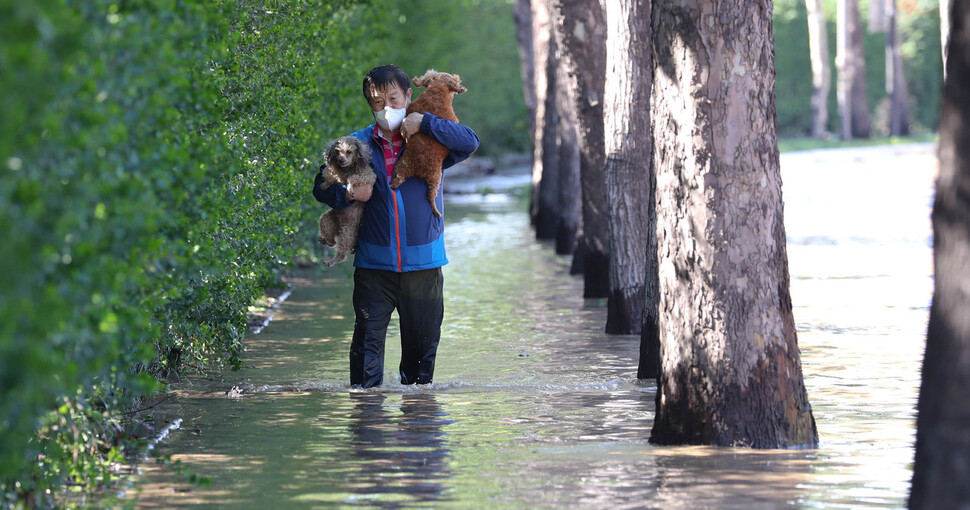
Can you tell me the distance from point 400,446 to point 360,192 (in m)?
1.77

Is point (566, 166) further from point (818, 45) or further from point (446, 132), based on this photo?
point (818, 45)

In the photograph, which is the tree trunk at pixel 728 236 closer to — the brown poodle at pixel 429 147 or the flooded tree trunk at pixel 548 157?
the brown poodle at pixel 429 147

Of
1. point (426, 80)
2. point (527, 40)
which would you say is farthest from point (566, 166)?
point (426, 80)

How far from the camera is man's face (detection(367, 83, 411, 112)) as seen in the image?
29.4 ft

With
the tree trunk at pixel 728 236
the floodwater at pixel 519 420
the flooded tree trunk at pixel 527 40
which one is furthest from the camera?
the flooded tree trunk at pixel 527 40

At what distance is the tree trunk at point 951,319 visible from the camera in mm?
5312

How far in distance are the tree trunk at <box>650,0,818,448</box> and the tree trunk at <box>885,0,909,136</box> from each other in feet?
131

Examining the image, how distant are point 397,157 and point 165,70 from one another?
3689 millimetres

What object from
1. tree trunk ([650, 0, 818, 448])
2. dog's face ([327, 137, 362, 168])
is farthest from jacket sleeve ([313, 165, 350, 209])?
tree trunk ([650, 0, 818, 448])

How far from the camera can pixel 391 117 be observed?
9031 mm

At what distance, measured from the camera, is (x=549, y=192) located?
22.7 metres

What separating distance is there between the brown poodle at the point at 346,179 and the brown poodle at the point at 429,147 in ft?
0.67

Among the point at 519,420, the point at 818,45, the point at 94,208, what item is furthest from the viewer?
the point at 818,45

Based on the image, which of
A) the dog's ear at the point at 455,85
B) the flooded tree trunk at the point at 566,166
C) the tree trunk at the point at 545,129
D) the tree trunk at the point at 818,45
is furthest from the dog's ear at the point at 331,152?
the tree trunk at the point at 818,45
